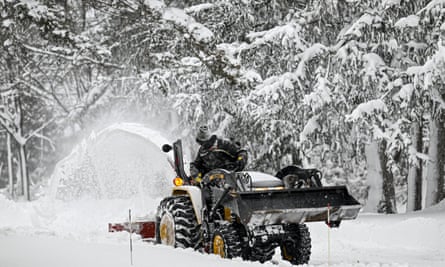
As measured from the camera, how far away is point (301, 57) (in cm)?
1623

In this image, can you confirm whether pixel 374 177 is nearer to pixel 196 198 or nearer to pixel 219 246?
pixel 196 198

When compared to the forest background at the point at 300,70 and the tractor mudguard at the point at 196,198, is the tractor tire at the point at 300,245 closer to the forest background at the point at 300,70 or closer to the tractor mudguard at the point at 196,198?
the tractor mudguard at the point at 196,198

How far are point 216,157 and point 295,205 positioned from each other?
1990mm

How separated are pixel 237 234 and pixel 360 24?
8270mm

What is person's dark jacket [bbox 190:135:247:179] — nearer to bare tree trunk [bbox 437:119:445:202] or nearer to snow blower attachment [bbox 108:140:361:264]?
snow blower attachment [bbox 108:140:361:264]

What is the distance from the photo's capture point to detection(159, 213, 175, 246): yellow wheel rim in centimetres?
972

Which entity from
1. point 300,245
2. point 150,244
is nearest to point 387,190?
point 300,245

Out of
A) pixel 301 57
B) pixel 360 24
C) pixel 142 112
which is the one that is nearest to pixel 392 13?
pixel 360 24

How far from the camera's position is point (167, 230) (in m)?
10.0

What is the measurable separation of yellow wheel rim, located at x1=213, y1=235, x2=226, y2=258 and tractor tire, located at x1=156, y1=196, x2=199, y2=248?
0.78m

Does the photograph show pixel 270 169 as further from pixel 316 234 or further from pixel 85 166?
pixel 316 234

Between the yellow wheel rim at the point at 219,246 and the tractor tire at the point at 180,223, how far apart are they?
776mm

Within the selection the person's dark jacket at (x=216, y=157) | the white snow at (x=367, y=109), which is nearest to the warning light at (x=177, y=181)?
the person's dark jacket at (x=216, y=157)

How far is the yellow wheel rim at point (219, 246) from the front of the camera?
8.48 metres
